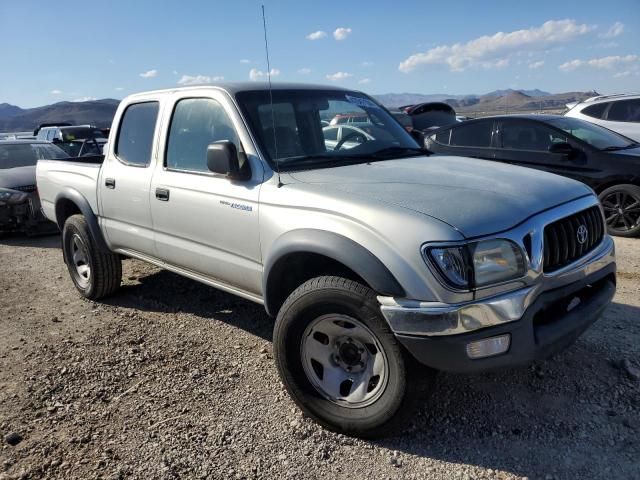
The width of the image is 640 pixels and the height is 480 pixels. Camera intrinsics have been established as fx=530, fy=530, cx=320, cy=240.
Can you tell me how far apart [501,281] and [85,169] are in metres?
3.92

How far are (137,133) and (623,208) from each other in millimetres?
5784

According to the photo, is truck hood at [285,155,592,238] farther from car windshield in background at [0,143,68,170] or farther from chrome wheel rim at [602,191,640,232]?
car windshield in background at [0,143,68,170]

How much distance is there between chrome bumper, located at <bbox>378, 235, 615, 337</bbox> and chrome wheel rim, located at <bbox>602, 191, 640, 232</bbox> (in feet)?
16.2

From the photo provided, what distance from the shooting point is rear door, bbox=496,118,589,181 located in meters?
6.84

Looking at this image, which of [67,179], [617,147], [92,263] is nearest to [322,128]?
[92,263]

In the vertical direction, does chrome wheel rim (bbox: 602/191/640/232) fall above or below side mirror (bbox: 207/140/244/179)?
below

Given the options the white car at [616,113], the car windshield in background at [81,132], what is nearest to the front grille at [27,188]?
the white car at [616,113]

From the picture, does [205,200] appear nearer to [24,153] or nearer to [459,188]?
[459,188]

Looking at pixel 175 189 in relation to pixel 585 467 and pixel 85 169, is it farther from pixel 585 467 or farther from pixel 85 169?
pixel 585 467

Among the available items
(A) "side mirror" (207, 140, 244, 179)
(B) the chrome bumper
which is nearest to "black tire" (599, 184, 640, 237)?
(B) the chrome bumper

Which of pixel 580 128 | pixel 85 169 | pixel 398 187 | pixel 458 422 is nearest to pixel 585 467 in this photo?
pixel 458 422

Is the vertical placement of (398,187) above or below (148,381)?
above

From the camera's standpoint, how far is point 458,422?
294cm

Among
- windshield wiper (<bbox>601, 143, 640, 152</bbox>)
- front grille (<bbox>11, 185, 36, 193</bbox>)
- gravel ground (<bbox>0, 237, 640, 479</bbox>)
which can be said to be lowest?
gravel ground (<bbox>0, 237, 640, 479</bbox>)
